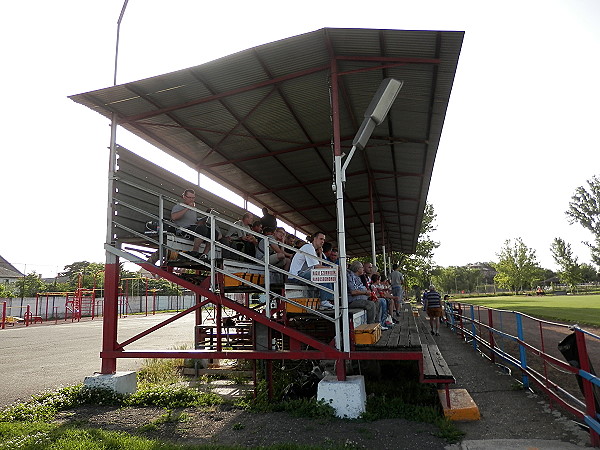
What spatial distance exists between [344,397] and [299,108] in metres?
5.46

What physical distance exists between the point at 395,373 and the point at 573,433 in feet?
14.5

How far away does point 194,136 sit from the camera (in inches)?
374

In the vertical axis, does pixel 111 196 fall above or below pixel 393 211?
below

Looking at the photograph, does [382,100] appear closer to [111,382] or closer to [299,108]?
[299,108]

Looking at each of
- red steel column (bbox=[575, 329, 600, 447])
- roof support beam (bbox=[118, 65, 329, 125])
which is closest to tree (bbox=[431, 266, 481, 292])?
roof support beam (bbox=[118, 65, 329, 125])

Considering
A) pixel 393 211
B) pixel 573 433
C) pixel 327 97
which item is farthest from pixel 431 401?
pixel 393 211

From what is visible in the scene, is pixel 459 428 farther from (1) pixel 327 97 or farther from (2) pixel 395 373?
(1) pixel 327 97

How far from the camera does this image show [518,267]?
228 ft

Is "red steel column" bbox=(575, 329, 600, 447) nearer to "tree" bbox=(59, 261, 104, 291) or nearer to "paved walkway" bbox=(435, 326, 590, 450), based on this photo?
"paved walkway" bbox=(435, 326, 590, 450)

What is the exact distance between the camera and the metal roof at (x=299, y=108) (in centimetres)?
652

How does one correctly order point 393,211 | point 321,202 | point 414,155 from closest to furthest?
point 414,155 < point 321,202 < point 393,211

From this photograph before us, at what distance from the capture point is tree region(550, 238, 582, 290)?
70188mm

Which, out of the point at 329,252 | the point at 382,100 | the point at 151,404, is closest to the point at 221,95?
the point at 382,100

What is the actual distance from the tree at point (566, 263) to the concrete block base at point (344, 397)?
78.1m
